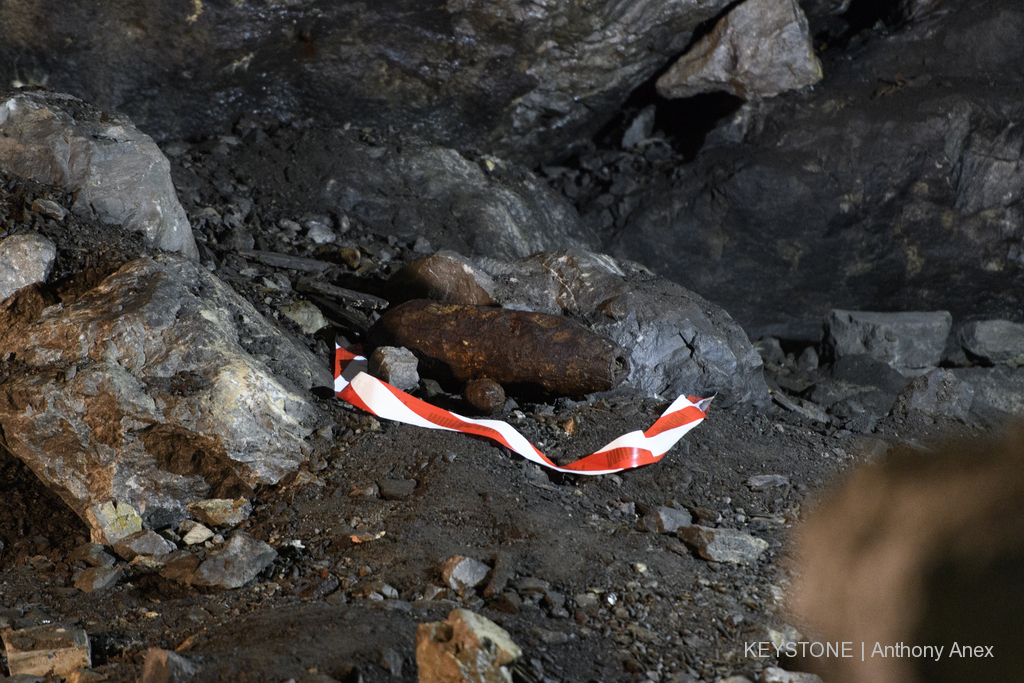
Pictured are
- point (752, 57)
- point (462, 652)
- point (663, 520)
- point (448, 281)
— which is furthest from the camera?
point (752, 57)

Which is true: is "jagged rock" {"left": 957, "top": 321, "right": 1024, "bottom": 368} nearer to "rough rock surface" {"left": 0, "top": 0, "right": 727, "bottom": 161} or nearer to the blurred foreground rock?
the blurred foreground rock

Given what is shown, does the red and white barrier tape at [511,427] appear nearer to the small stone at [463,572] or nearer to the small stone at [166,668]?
the small stone at [463,572]

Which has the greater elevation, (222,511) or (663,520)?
(663,520)

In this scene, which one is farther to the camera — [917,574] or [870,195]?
[870,195]

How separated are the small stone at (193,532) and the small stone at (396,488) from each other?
0.58m

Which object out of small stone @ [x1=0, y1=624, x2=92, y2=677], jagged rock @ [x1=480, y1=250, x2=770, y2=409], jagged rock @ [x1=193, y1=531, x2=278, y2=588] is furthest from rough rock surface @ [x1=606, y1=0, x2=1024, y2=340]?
small stone @ [x1=0, y1=624, x2=92, y2=677]

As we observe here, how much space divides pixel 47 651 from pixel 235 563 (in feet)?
1.64

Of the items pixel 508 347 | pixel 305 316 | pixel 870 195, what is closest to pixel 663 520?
pixel 508 347

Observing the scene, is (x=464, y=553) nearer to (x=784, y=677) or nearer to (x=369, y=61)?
(x=784, y=677)

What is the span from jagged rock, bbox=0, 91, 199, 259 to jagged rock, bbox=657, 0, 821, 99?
416 cm

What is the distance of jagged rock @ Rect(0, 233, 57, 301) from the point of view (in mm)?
2914

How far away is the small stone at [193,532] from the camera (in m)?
2.44

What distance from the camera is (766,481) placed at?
9.61 feet

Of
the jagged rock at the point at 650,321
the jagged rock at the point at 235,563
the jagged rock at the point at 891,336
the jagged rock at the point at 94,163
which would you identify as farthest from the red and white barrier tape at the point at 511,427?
the jagged rock at the point at 891,336
